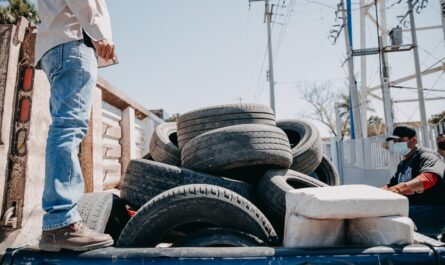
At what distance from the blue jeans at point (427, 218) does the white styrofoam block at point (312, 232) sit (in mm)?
1646

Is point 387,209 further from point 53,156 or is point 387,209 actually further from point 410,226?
point 53,156

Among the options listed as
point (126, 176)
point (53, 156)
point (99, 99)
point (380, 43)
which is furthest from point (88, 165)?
point (380, 43)

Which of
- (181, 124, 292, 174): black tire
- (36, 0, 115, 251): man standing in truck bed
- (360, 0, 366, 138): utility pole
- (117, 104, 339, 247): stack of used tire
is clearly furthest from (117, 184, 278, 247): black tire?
(360, 0, 366, 138): utility pole

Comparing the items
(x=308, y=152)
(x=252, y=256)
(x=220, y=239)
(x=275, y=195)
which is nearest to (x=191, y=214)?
(x=220, y=239)

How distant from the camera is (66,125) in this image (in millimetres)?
1578

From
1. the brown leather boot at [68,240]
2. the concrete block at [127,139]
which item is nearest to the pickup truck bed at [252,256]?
the brown leather boot at [68,240]

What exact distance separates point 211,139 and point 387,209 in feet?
4.68

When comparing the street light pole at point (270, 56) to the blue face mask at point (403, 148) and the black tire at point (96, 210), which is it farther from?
the black tire at point (96, 210)

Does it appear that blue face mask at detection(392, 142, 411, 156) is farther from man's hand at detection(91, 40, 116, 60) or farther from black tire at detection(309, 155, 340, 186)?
man's hand at detection(91, 40, 116, 60)

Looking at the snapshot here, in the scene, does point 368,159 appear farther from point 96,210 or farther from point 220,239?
point 96,210

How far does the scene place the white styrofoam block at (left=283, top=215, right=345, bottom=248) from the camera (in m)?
1.52

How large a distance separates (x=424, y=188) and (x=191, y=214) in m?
2.42

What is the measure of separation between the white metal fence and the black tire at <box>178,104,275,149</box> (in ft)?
21.4

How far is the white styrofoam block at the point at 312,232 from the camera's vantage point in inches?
59.7
